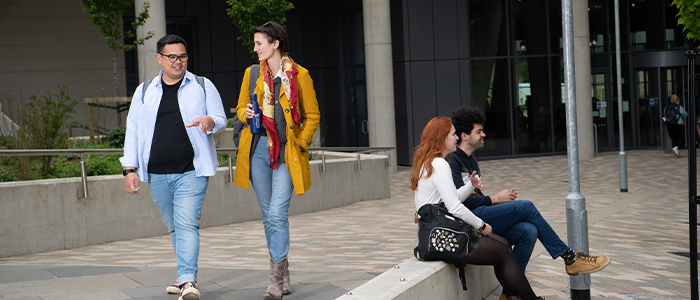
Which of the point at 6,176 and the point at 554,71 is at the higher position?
the point at 554,71

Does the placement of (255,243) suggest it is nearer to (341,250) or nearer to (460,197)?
(341,250)

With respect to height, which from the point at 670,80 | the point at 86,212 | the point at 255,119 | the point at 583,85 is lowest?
the point at 86,212

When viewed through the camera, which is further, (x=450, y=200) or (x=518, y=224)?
(x=518, y=224)

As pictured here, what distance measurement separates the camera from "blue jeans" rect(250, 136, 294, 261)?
13.7 feet

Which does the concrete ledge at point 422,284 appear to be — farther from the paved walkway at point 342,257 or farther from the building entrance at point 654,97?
the building entrance at point 654,97

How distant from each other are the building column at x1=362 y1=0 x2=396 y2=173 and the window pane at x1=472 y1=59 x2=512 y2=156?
3.28 m

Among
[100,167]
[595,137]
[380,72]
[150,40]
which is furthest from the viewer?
[595,137]

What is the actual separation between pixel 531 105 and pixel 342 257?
15.1m

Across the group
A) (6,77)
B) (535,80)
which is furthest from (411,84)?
(6,77)

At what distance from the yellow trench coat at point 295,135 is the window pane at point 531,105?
54.0ft

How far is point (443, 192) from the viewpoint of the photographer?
13.4 feet

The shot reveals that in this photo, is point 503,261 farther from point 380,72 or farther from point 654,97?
point 654,97

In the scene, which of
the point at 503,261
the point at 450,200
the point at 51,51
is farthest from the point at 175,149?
the point at 51,51

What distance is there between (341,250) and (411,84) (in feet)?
42.0
